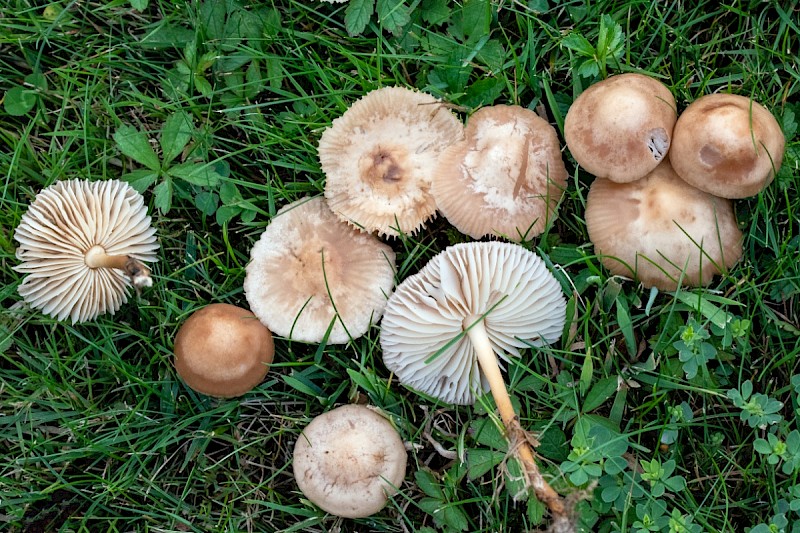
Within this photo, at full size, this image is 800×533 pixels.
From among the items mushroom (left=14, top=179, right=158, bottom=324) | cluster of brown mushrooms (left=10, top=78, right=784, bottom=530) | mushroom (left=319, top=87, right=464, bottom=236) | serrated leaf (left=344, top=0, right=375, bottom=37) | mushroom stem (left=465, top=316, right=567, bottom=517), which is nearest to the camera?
mushroom stem (left=465, top=316, right=567, bottom=517)

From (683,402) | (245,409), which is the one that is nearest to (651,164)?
(683,402)

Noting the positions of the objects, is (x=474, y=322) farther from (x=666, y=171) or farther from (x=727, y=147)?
(x=727, y=147)

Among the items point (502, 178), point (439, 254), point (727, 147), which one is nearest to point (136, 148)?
point (439, 254)

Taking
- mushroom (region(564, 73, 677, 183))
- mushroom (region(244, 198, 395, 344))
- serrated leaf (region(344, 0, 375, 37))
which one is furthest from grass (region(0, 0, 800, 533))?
mushroom (region(564, 73, 677, 183))

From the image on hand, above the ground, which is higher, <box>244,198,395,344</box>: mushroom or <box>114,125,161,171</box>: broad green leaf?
<box>114,125,161,171</box>: broad green leaf

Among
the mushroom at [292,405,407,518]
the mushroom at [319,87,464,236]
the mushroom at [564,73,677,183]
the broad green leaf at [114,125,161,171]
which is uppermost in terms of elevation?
the mushroom at [564,73,677,183]

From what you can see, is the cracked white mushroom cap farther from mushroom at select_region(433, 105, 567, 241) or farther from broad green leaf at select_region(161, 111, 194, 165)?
broad green leaf at select_region(161, 111, 194, 165)

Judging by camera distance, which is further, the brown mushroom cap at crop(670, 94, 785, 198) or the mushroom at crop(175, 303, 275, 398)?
the mushroom at crop(175, 303, 275, 398)

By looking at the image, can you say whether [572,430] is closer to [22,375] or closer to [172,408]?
[172,408]
